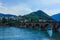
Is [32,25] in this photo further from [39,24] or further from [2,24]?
[2,24]

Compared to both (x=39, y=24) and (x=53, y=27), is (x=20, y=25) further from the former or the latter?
(x=53, y=27)

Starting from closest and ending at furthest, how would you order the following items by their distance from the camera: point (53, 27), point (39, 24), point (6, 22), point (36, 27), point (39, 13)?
point (53, 27) → point (39, 24) → point (36, 27) → point (6, 22) → point (39, 13)

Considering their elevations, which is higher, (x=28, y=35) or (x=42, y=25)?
(x=42, y=25)

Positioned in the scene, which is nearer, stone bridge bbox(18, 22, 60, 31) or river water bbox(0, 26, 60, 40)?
river water bbox(0, 26, 60, 40)

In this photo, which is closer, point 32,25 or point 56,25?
point 56,25

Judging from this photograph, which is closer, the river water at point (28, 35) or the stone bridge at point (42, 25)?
the river water at point (28, 35)

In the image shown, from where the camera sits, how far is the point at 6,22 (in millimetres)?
94625

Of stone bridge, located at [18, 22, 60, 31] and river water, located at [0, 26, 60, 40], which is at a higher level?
stone bridge, located at [18, 22, 60, 31]

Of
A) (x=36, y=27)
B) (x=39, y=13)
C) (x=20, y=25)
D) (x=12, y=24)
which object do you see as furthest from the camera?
(x=39, y=13)

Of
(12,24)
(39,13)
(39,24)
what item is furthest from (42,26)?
(39,13)

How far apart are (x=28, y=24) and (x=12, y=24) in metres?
14.3

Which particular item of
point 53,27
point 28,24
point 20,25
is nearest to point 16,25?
point 20,25

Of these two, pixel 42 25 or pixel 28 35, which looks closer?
pixel 28 35

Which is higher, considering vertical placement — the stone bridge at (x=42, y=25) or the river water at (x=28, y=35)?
the stone bridge at (x=42, y=25)
